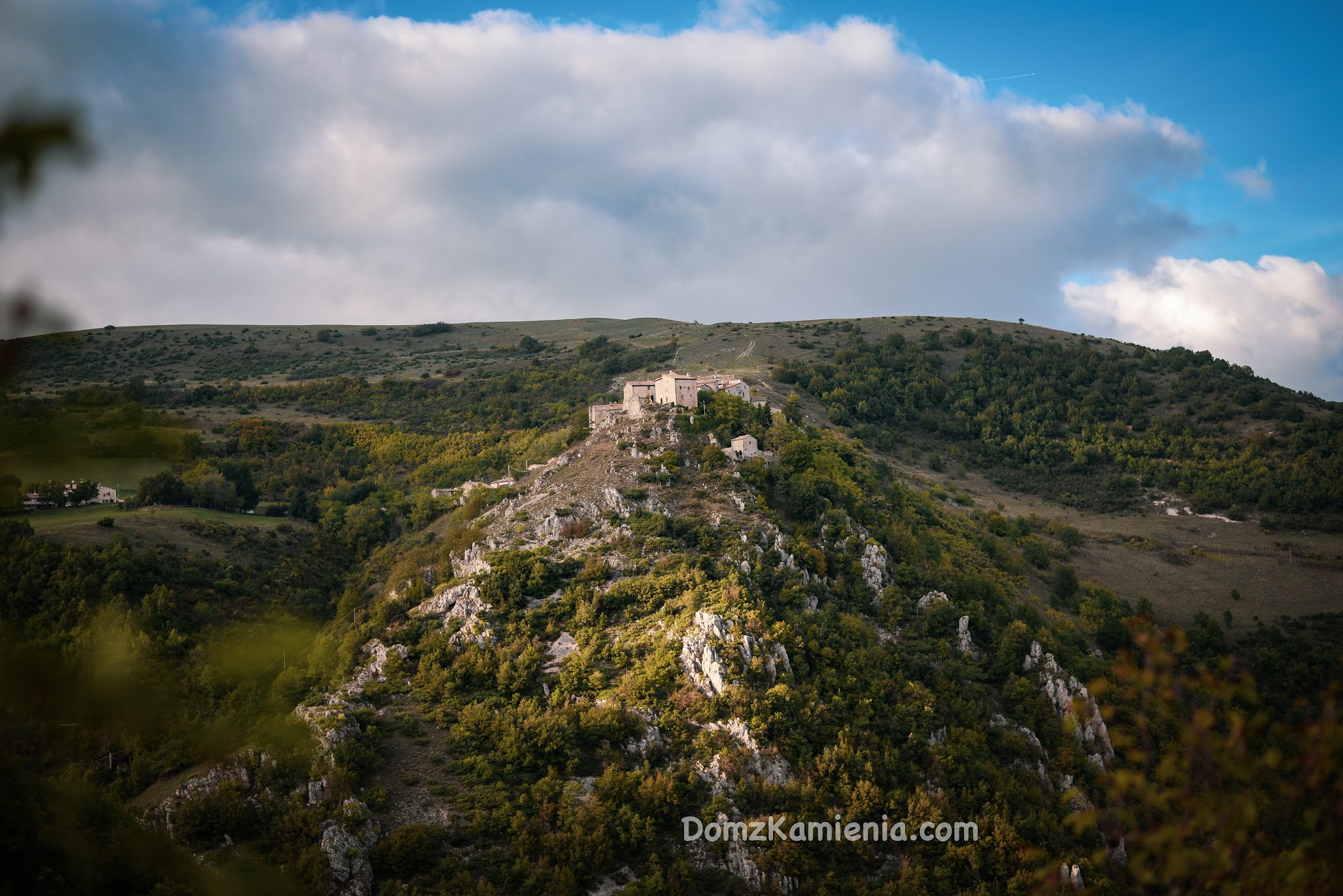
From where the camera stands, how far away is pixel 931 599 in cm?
4756

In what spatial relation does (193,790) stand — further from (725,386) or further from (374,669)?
(725,386)

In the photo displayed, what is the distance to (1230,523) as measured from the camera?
83.2 metres

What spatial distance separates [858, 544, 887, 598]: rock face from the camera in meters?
47.1

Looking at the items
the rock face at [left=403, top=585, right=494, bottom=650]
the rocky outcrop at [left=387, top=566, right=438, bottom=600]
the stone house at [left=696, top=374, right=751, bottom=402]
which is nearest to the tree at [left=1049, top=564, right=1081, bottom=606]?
the stone house at [left=696, top=374, right=751, bottom=402]

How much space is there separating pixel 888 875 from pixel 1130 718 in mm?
23406

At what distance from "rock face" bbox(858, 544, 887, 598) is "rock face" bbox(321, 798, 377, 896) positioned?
29.8 meters

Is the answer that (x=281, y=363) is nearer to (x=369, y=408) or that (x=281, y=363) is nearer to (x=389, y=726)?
(x=369, y=408)

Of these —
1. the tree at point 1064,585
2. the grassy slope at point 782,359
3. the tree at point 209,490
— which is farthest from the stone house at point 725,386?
the tree at point 209,490

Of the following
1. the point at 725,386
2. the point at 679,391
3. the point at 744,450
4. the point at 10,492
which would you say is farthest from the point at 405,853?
the point at 725,386

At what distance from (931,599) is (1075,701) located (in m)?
9.24

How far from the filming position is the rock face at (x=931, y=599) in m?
47.2

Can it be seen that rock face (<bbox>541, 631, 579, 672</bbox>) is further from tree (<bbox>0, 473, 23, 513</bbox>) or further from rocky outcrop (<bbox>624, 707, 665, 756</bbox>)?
tree (<bbox>0, 473, 23, 513</bbox>)

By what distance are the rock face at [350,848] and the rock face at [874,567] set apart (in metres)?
29.8

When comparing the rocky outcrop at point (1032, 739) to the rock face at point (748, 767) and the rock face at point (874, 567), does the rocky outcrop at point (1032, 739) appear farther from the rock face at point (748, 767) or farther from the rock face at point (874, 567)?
the rock face at point (748, 767)
